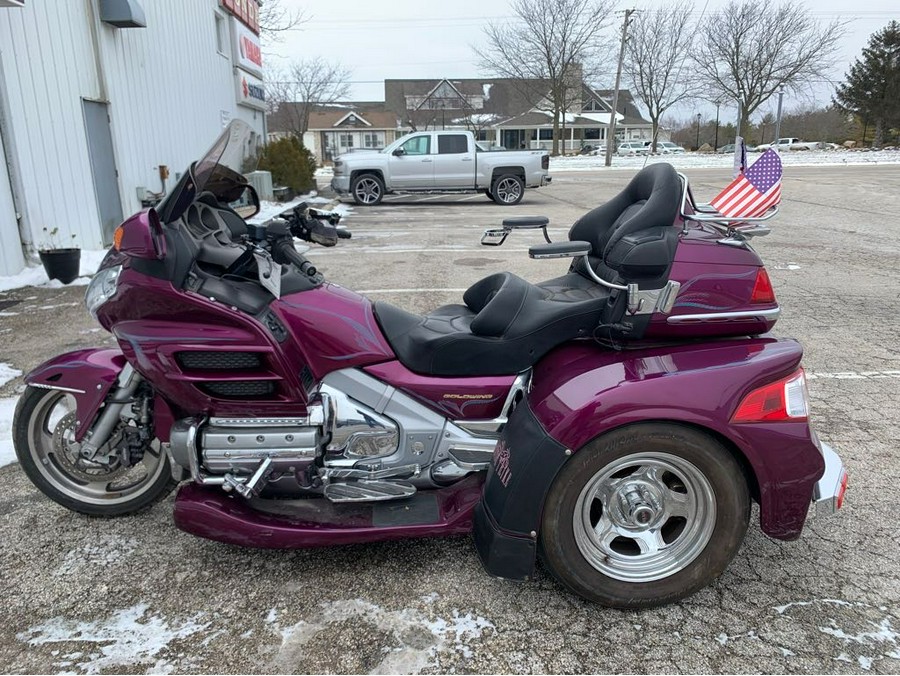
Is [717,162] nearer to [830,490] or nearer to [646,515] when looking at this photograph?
[830,490]

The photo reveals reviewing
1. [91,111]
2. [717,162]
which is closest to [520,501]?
[91,111]

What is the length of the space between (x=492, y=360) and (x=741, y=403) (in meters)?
0.89

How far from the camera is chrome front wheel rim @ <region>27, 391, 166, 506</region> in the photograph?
2.78 m

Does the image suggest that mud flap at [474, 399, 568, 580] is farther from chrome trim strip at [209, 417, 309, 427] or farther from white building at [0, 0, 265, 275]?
white building at [0, 0, 265, 275]

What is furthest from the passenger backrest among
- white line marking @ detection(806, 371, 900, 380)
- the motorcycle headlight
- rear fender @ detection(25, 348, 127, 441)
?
white line marking @ detection(806, 371, 900, 380)

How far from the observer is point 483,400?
2.53 m

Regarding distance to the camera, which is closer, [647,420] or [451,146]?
[647,420]

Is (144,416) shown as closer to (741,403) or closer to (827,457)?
(741,403)

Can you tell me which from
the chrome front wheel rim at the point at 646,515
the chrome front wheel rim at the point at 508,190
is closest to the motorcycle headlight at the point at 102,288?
the chrome front wheel rim at the point at 646,515

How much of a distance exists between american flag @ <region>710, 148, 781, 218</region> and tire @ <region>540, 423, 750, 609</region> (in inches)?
44.4

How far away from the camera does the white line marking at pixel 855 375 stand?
4527mm

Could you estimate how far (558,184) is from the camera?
2325 cm

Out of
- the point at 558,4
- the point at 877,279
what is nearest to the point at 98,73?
the point at 877,279

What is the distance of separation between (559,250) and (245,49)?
17919mm
